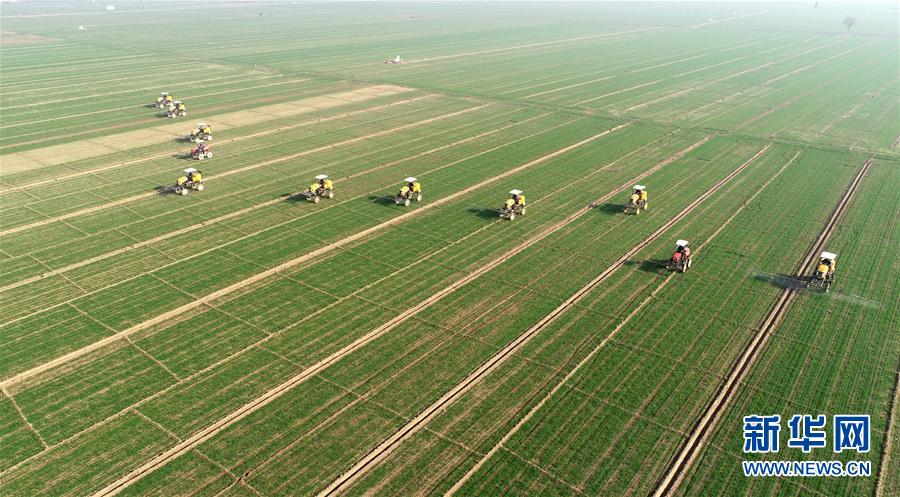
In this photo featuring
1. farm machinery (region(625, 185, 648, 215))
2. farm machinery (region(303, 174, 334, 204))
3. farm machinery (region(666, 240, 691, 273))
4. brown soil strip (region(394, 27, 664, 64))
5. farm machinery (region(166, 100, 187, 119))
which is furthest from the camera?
brown soil strip (region(394, 27, 664, 64))

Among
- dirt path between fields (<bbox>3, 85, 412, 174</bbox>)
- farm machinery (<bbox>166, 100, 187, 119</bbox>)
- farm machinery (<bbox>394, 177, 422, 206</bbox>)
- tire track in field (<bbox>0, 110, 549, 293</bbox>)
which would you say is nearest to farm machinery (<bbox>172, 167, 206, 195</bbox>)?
tire track in field (<bbox>0, 110, 549, 293</bbox>)

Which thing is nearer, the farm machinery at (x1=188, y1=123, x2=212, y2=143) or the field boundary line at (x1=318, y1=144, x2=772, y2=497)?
the field boundary line at (x1=318, y1=144, x2=772, y2=497)

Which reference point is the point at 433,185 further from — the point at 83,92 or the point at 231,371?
the point at 83,92

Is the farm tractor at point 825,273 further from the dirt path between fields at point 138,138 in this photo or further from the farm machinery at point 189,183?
the dirt path between fields at point 138,138

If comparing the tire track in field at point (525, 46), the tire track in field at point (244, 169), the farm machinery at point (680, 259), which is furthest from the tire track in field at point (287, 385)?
the tire track in field at point (525, 46)

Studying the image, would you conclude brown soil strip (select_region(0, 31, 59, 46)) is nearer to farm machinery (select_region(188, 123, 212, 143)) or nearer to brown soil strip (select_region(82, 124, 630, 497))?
farm machinery (select_region(188, 123, 212, 143))

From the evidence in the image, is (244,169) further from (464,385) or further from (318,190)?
(464,385)
